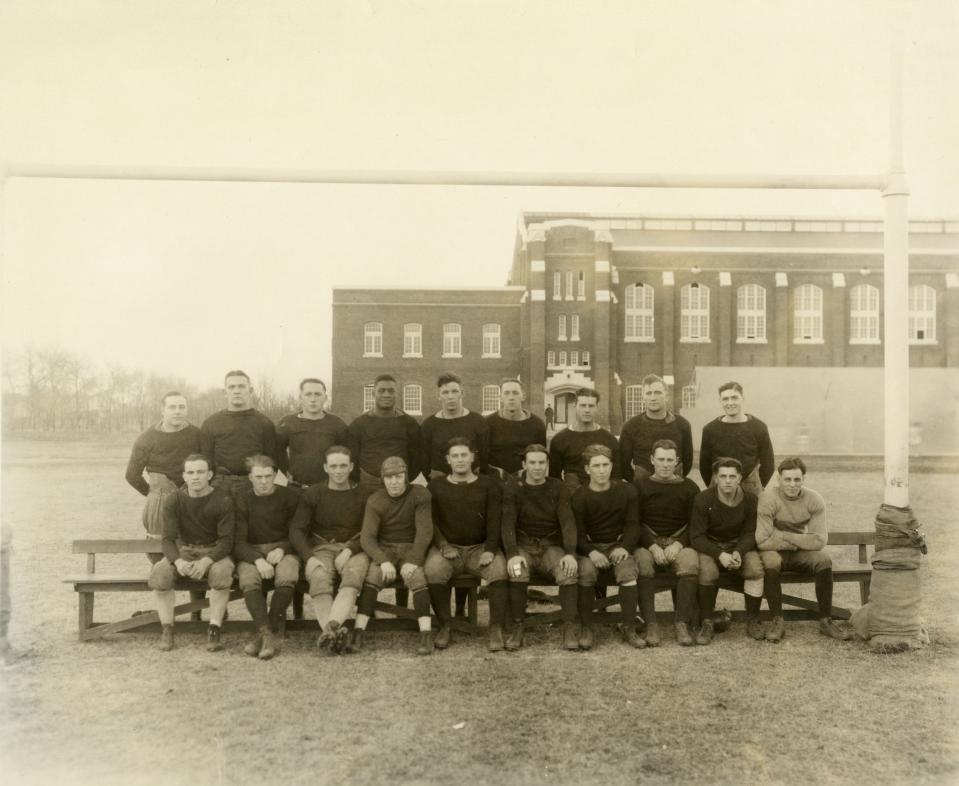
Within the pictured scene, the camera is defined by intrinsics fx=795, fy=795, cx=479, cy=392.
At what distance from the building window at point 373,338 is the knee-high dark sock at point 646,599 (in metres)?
28.1

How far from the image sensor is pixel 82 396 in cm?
2138

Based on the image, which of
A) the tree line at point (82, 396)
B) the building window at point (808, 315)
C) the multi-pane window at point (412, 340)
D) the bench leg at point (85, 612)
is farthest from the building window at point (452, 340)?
the bench leg at point (85, 612)

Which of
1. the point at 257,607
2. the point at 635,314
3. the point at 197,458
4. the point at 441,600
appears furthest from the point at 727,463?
the point at 635,314

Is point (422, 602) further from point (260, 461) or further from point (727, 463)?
point (727, 463)

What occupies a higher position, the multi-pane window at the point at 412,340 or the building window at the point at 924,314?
the building window at the point at 924,314

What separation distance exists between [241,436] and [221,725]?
2478 millimetres

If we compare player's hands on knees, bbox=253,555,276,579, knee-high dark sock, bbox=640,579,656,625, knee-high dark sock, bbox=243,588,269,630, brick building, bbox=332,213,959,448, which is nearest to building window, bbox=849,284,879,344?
brick building, bbox=332,213,959,448

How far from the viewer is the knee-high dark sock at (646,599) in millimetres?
5461

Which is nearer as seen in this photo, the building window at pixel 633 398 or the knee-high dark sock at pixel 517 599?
the knee-high dark sock at pixel 517 599

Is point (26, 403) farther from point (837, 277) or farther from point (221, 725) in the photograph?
point (837, 277)

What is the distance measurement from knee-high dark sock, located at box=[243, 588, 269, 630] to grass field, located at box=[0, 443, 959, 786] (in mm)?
249

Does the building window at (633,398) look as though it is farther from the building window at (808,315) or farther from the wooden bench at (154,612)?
the wooden bench at (154,612)

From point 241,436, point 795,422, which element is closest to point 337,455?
point 241,436

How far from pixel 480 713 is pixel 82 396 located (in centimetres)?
2031
